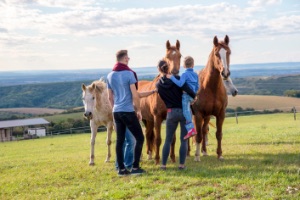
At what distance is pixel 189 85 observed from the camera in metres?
7.16

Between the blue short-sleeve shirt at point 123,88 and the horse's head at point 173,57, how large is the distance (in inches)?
→ 43.0

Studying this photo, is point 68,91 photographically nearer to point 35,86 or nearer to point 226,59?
point 35,86

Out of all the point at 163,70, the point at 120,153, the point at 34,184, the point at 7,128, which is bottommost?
the point at 7,128

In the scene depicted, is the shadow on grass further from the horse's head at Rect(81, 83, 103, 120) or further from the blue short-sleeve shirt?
the horse's head at Rect(81, 83, 103, 120)

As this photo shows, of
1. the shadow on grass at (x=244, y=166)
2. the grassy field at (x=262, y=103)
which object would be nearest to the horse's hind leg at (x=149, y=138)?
the shadow on grass at (x=244, y=166)

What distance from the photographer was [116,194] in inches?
236

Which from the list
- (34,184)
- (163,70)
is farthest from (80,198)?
(163,70)

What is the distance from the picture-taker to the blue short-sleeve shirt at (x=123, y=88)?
7082 millimetres

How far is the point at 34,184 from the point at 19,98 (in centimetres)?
13935

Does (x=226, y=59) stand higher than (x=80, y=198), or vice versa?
(x=226, y=59)

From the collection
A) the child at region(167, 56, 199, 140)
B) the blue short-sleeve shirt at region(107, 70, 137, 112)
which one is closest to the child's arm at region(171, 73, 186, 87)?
the child at region(167, 56, 199, 140)

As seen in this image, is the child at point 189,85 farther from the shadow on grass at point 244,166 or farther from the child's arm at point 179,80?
the shadow on grass at point 244,166

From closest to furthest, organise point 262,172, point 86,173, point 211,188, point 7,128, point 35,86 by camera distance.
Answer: point 211,188, point 262,172, point 86,173, point 7,128, point 35,86

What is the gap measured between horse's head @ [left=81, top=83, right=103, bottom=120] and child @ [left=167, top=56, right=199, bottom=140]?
2.73 meters
